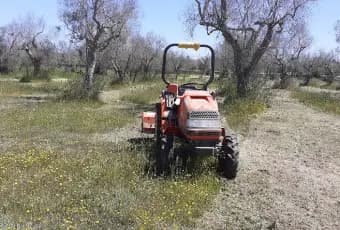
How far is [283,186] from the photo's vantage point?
6.95 metres

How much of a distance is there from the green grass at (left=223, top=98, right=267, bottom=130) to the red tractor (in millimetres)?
5709

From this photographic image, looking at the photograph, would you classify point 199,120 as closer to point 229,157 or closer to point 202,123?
point 202,123

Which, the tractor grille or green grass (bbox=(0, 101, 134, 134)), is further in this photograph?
green grass (bbox=(0, 101, 134, 134))

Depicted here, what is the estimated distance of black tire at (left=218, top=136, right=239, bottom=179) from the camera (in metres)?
6.92

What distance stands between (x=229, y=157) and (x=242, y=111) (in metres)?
9.74

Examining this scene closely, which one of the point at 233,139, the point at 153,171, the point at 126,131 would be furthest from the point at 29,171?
the point at 126,131

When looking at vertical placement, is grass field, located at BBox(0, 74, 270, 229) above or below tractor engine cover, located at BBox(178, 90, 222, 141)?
below

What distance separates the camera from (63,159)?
317 inches

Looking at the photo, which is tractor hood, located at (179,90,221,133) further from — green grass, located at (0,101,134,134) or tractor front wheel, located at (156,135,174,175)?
green grass, located at (0,101,134,134)

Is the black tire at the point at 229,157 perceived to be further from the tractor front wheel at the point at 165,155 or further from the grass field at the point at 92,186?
the tractor front wheel at the point at 165,155

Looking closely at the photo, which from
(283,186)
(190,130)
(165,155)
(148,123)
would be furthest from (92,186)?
(148,123)

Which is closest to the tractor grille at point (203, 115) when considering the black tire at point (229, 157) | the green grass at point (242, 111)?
the black tire at point (229, 157)

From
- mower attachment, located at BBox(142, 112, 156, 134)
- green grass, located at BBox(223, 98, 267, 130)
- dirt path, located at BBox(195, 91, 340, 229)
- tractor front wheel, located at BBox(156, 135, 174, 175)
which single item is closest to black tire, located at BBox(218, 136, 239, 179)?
dirt path, located at BBox(195, 91, 340, 229)

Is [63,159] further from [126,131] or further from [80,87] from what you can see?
[80,87]
